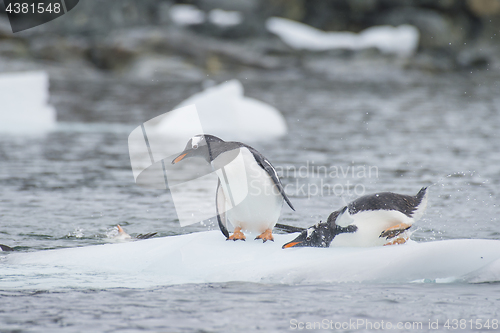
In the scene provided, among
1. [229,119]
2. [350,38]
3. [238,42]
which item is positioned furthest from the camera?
[350,38]

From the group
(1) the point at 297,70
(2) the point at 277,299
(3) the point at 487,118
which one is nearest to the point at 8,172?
(2) the point at 277,299

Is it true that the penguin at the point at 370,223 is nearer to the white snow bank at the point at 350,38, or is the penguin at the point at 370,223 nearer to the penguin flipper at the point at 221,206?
the penguin flipper at the point at 221,206

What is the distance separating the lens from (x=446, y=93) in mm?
26797

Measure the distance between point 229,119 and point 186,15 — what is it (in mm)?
29681

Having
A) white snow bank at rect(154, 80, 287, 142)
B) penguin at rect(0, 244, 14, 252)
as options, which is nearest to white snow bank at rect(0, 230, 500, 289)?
penguin at rect(0, 244, 14, 252)

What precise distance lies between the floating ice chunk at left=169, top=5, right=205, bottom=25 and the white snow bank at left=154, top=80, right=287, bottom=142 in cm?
2689

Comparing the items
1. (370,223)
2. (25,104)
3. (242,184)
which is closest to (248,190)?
(242,184)

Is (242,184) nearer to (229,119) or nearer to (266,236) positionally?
(266,236)

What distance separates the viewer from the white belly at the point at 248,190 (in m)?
5.61

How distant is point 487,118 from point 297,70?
18.2 m

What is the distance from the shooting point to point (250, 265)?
5383 millimetres

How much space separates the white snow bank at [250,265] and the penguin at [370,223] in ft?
0.38

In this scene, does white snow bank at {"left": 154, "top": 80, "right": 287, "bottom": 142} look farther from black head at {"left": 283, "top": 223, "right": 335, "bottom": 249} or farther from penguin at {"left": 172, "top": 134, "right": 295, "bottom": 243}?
black head at {"left": 283, "top": 223, "right": 335, "bottom": 249}

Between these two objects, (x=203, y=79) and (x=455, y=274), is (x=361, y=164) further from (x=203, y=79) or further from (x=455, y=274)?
(x=203, y=79)
